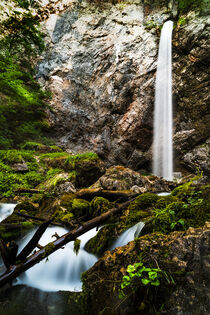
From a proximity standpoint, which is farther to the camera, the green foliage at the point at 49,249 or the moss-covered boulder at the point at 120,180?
the moss-covered boulder at the point at 120,180

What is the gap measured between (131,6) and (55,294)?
65.0ft

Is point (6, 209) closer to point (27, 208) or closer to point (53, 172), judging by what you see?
point (27, 208)

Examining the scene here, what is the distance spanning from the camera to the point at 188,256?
1284mm

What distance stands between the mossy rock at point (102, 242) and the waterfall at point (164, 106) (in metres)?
9.56

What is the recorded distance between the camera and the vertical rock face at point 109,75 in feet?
40.0

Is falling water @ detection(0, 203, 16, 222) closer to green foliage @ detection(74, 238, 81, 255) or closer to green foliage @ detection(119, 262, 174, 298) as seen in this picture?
green foliage @ detection(74, 238, 81, 255)

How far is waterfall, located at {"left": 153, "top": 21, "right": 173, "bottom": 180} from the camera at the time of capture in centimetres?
1180

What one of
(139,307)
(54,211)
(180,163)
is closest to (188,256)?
(139,307)

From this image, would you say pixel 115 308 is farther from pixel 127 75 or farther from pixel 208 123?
pixel 127 75

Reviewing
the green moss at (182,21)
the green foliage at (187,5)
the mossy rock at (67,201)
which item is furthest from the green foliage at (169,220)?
the green foliage at (187,5)

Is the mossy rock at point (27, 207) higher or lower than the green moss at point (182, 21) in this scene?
lower

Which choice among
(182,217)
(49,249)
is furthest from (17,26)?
(182,217)

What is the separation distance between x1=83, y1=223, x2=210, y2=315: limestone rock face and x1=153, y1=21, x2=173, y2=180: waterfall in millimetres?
10849

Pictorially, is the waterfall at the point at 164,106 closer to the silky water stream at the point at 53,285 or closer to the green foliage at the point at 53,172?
the green foliage at the point at 53,172
